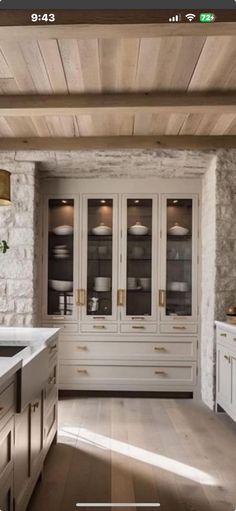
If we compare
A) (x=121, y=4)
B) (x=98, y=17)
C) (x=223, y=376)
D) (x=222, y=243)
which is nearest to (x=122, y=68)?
(x=98, y=17)

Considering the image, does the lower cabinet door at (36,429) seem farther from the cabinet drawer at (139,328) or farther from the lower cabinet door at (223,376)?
the cabinet drawer at (139,328)

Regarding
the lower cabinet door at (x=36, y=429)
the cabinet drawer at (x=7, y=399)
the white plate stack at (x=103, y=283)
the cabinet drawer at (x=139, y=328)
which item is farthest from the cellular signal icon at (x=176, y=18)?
the cabinet drawer at (x=139, y=328)

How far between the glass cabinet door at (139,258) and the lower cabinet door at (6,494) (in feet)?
9.16

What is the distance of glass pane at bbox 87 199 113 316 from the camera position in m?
4.51

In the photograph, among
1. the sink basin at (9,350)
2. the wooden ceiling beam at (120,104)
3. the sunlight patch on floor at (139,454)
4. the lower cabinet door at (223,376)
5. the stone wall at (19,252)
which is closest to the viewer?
the sink basin at (9,350)

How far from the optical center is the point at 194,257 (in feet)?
14.7

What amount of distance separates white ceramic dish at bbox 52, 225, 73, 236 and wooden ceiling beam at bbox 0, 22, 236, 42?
2.49m

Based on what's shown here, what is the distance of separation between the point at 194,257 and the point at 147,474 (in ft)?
7.72

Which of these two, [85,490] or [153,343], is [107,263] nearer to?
[153,343]

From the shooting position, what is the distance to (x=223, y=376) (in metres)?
3.70

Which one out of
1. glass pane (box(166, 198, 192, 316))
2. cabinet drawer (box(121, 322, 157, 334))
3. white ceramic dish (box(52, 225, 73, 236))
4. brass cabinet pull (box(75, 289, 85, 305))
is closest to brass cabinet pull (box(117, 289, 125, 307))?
cabinet drawer (box(121, 322, 157, 334))

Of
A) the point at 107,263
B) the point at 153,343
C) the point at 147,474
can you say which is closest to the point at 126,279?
the point at 107,263

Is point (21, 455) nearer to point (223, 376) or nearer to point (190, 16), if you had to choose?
point (190, 16)

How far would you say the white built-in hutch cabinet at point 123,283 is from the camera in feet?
14.6
